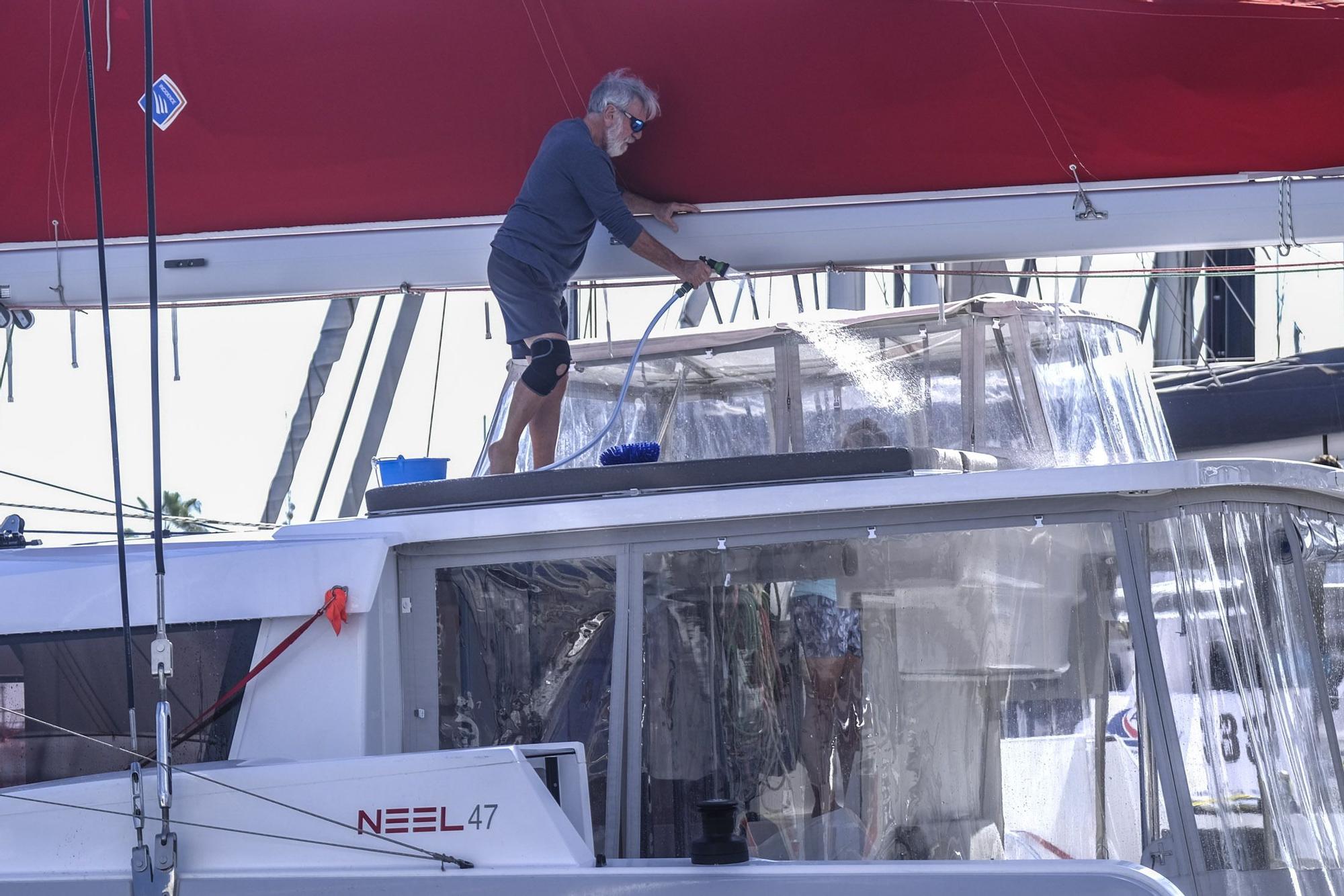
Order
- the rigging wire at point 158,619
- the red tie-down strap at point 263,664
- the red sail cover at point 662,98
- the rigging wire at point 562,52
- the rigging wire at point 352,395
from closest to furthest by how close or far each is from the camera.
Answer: the rigging wire at point 158,619, the red tie-down strap at point 263,664, the red sail cover at point 662,98, the rigging wire at point 562,52, the rigging wire at point 352,395

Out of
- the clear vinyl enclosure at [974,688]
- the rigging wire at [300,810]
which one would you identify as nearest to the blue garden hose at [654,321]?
the clear vinyl enclosure at [974,688]

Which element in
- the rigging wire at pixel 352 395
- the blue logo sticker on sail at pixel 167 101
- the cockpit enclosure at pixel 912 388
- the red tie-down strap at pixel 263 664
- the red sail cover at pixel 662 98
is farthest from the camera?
→ the rigging wire at pixel 352 395

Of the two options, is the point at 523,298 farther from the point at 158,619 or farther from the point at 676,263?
the point at 158,619

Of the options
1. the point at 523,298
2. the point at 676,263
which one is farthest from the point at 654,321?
the point at 523,298

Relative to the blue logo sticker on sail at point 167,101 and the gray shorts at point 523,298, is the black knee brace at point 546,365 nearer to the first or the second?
the gray shorts at point 523,298

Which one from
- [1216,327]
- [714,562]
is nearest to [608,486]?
[714,562]

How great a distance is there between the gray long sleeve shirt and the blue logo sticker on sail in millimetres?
982

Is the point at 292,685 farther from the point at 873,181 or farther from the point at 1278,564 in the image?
the point at 1278,564

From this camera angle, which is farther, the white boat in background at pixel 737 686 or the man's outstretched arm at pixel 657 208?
the man's outstretched arm at pixel 657 208

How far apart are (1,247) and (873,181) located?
256cm

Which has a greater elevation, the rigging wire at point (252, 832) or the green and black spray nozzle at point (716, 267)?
the green and black spray nozzle at point (716, 267)

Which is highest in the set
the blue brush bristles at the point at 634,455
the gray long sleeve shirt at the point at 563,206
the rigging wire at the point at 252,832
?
the gray long sleeve shirt at the point at 563,206

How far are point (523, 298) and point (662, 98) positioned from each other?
68 centimetres

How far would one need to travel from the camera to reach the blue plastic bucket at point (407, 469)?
14.1 feet
